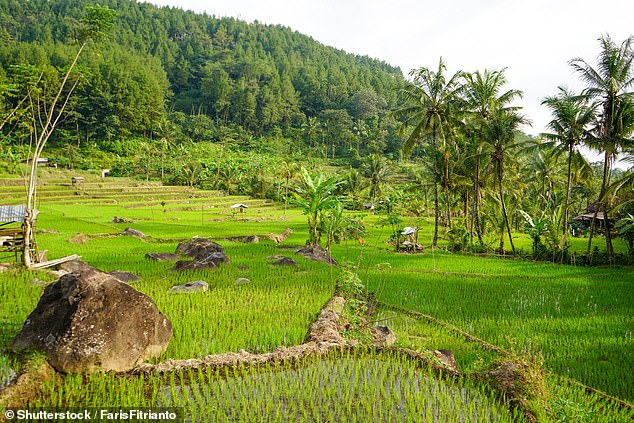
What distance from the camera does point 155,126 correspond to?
75.6 meters

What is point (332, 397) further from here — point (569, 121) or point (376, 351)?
point (569, 121)

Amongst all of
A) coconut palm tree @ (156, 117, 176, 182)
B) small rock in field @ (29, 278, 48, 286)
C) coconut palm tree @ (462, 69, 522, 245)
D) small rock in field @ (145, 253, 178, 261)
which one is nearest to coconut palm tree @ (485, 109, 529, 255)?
coconut palm tree @ (462, 69, 522, 245)

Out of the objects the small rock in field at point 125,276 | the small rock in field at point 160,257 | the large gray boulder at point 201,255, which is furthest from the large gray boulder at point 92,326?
the small rock in field at point 160,257

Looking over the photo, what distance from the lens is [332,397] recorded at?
14.9ft

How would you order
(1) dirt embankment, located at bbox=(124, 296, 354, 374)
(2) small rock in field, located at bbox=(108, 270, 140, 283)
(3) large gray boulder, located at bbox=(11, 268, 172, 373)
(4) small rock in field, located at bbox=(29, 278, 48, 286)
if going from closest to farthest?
(3) large gray boulder, located at bbox=(11, 268, 172, 373)
(1) dirt embankment, located at bbox=(124, 296, 354, 374)
(4) small rock in field, located at bbox=(29, 278, 48, 286)
(2) small rock in field, located at bbox=(108, 270, 140, 283)

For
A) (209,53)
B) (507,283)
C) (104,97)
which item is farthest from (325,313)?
(209,53)

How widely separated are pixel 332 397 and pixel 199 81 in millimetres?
121284

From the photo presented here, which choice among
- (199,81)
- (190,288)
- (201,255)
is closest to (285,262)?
(201,255)

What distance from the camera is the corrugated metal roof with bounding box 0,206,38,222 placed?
12320 millimetres

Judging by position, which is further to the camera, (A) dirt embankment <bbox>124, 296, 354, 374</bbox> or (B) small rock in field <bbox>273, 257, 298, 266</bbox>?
(B) small rock in field <bbox>273, 257, 298, 266</bbox>

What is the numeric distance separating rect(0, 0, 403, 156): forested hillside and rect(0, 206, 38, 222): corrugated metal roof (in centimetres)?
5235

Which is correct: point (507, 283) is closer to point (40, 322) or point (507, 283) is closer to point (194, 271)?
point (194, 271)

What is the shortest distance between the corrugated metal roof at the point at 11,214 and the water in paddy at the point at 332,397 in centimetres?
1055

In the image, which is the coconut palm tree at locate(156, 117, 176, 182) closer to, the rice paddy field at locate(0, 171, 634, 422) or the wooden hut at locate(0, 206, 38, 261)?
the wooden hut at locate(0, 206, 38, 261)
